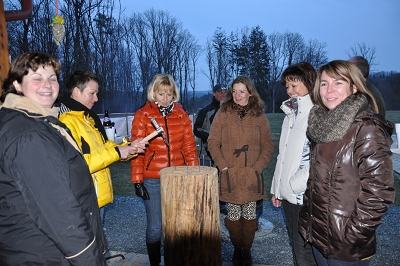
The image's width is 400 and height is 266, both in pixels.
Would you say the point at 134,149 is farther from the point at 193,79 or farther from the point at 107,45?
the point at 193,79

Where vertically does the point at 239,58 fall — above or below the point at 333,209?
above

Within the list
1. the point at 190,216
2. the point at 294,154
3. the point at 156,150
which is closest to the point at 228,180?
the point at 156,150

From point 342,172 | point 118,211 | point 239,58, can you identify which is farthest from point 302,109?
point 239,58

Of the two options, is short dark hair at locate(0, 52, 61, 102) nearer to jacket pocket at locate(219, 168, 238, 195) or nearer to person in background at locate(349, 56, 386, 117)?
jacket pocket at locate(219, 168, 238, 195)

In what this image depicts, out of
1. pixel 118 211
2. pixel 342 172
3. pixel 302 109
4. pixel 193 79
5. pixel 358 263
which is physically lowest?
pixel 118 211

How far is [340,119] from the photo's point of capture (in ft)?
6.42

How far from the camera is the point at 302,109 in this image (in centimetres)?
273

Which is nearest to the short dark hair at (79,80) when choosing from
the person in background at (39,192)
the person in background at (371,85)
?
the person in background at (39,192)

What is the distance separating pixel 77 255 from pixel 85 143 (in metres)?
1.08

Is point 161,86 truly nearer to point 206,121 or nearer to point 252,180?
point 252,180

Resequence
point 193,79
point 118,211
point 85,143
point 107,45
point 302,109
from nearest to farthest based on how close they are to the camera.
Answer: point 85,143, point 302,109, point 118,211, point 107,45, point 193,79

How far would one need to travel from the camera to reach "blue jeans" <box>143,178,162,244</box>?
10.7 ft

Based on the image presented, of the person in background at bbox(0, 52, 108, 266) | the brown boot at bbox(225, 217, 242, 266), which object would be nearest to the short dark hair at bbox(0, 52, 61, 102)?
the person in background at bbox(0, 52, 108, 266)

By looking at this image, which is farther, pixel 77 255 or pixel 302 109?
pixel 302 109
